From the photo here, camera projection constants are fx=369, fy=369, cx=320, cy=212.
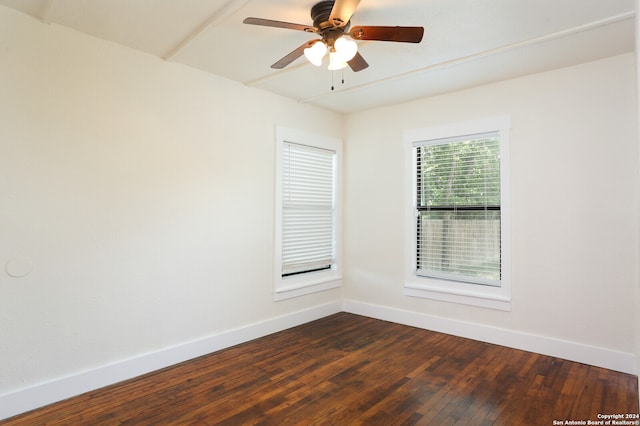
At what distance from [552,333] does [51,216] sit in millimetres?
4346

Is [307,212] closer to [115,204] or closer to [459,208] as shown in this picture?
[459,208]

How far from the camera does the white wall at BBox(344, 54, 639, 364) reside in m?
3.15

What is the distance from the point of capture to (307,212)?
460 centimetres

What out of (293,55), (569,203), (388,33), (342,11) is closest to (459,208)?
(569,203)

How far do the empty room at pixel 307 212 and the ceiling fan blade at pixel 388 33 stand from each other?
12 mm

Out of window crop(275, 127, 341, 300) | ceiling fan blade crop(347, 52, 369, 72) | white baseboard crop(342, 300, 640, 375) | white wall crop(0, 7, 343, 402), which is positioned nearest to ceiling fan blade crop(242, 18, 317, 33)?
ceiling fan blade crop(347, 52, 369, 72)

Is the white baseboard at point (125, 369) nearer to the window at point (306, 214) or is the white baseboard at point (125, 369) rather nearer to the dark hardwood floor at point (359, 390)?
the dark hardwood floor at point (359, 390)

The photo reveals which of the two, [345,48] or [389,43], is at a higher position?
[389,43]

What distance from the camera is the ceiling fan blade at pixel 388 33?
216cm

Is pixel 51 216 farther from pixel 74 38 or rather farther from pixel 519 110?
pixel 519 110

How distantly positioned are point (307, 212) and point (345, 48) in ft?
8.42

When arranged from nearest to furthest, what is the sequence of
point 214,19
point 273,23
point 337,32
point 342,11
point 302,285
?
point 342,11
point 273,23
point 337,32
point 214,19
point 302,285

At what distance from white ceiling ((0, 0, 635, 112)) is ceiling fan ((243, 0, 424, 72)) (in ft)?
0.47

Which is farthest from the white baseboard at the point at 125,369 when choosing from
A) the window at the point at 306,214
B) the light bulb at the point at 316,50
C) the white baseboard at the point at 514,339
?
the light bulb at the point at 316,50
